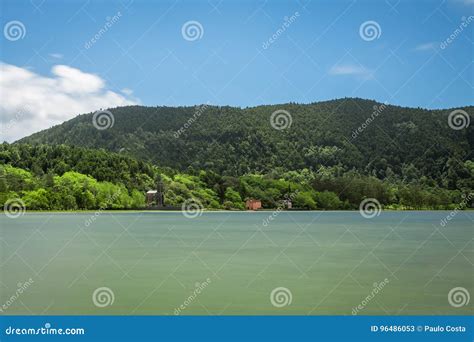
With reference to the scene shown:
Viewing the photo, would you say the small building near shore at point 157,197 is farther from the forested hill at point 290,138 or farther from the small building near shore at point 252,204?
the forested hill at point 290,138

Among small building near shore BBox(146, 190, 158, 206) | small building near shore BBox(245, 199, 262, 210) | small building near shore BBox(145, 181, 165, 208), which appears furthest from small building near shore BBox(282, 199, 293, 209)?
small building near shore BBox(146, 190, 158, 206)

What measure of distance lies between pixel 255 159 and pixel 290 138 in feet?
34.1

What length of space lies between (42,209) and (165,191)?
91.5 feet

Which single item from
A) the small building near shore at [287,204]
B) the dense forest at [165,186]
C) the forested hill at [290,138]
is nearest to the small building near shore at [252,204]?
the dense forest at [165,186]

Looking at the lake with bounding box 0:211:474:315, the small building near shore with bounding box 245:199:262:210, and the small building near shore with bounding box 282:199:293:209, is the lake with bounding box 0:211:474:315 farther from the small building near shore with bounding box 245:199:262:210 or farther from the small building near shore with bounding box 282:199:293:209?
the small building near shore with bounding box 282:199:293:209

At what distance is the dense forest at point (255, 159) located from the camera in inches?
4156

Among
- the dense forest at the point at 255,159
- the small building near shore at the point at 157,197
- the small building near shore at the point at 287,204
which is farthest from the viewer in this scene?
the small building near shore at the point at 287,204

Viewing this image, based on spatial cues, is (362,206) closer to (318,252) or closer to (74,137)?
(74,137)

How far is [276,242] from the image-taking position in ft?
119

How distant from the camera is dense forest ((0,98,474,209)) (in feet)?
346

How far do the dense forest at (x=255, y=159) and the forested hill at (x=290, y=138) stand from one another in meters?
0.25

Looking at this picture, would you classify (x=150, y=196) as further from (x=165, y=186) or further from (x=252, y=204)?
(x=252, y=204)

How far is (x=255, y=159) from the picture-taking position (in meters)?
146

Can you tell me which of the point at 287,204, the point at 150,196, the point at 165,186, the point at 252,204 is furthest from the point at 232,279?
the point at 287,204
